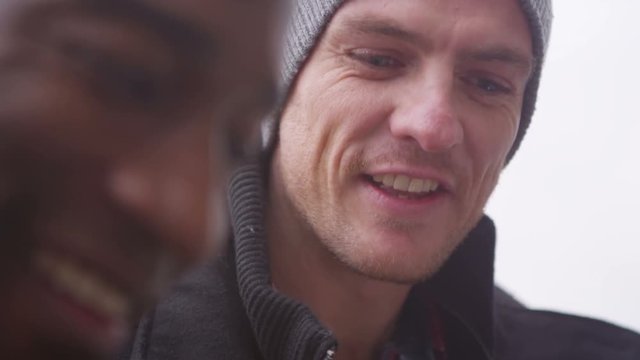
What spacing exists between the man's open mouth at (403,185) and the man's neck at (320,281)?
0.14 metres

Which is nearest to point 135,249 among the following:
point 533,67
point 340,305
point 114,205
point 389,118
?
point 114,205

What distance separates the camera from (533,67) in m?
1.30

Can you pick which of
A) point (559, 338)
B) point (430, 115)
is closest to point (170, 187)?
point (430, 115)

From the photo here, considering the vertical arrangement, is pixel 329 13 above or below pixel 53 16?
below

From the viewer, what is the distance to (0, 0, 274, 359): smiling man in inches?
14.7

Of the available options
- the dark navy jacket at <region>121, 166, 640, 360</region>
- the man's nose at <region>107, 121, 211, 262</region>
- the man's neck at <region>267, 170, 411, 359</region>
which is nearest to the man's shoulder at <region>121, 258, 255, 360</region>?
the dark navy jacket at <region>121, 166, 640, 360</region>

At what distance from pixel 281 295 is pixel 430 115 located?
31 centimetres

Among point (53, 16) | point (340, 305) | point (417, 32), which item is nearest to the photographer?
point (53, 16)

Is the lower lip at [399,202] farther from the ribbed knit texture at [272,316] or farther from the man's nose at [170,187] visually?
the man's nose at [170,187]

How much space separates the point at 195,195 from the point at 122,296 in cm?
7

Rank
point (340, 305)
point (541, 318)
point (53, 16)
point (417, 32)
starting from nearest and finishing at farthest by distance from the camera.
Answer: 1. point (53, 16)
2. point (417, 32)
3. point (340, 305)
4. point (541, 318)

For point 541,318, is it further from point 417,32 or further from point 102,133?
point 102,133

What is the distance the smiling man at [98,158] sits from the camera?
37cm

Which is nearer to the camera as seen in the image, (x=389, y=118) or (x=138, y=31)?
(x=138, y=31)
